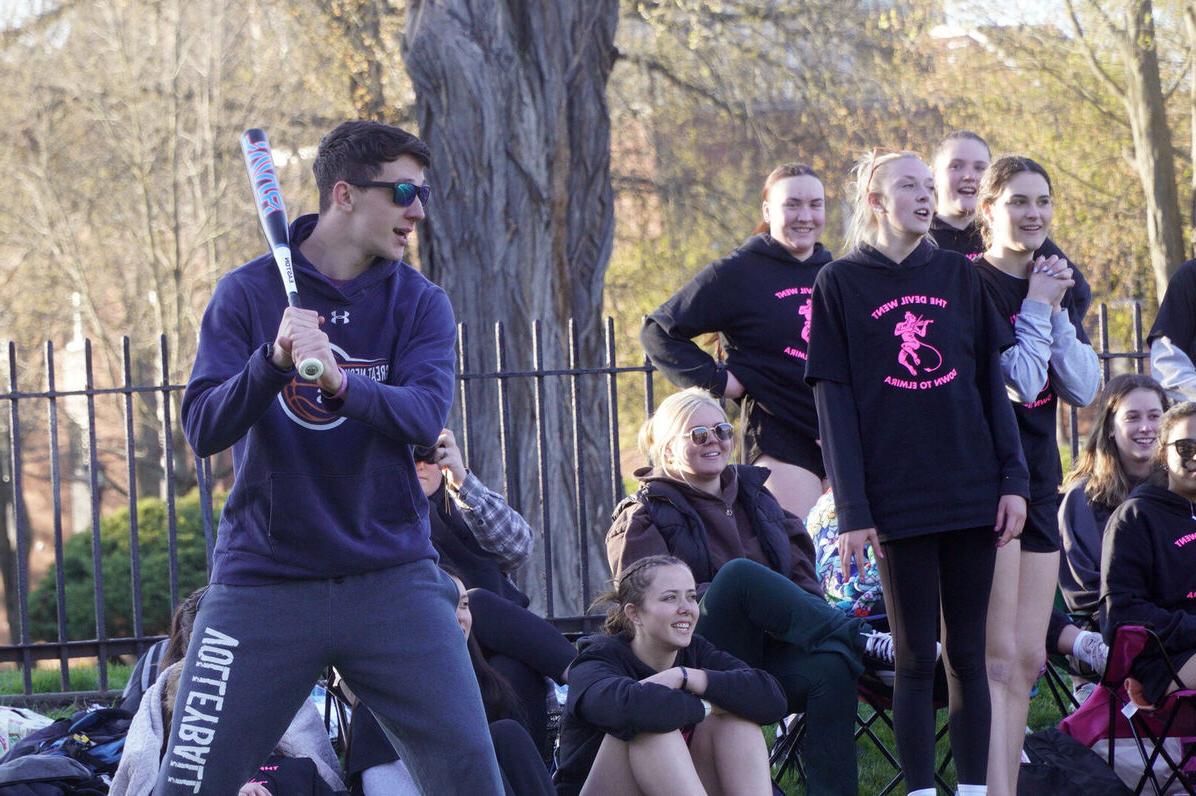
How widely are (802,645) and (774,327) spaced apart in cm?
161

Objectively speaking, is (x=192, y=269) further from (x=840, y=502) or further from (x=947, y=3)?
(x=840, y=502)

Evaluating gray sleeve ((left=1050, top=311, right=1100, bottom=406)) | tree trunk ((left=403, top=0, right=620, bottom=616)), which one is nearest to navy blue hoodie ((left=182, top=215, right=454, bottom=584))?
gray sleeve ((left=1050, top=311, right=1100, bottom=406))

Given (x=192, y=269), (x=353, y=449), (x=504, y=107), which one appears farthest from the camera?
(x=192, y=269)

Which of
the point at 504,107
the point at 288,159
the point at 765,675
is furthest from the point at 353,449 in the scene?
the point at 288,159

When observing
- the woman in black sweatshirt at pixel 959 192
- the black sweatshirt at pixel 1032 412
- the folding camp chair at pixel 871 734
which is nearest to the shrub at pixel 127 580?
the folding camp chair at pixel 871 734

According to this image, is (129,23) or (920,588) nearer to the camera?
(920,588)

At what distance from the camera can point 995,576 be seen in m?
4.70

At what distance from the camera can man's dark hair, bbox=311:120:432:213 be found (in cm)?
351

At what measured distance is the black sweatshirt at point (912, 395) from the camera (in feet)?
14.8

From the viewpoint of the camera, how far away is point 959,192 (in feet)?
18.7

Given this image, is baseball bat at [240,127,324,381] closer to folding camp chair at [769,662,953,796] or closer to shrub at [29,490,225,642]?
folding camp chair at [769,662,953,796]

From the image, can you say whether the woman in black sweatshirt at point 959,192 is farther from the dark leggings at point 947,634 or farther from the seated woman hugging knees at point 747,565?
the dark leggings at point 947,634

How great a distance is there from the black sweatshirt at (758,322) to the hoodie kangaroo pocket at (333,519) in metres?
3.22

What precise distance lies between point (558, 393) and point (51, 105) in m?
11.4
